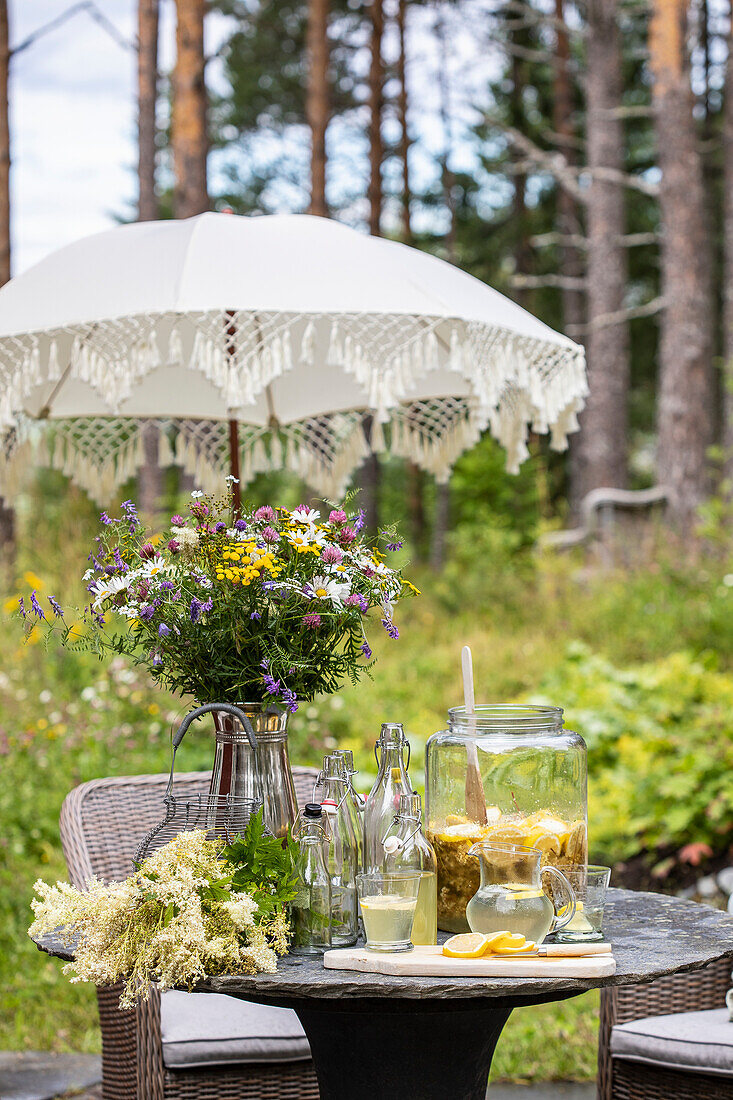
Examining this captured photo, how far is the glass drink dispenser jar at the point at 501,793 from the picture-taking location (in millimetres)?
1988

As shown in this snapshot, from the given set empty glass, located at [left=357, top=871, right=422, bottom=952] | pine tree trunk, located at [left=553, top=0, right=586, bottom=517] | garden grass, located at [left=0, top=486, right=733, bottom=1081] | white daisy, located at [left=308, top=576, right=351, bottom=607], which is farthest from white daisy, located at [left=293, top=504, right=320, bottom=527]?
pine tree trunk, located at [left=553, top=0, right=586, bottom=517]

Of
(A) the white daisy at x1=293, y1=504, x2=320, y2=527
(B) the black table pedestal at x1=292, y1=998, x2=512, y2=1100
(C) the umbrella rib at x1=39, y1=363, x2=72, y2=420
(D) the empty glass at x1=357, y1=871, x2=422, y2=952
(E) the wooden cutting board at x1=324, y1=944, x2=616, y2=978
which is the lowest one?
(B) the black table pedestal at x1=292, y1=998, x2=512, y2=1100

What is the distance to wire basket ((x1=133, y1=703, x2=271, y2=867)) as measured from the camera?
77.0 inches

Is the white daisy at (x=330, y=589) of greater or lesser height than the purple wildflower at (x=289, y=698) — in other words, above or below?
above

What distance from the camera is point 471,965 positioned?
1.77 meters

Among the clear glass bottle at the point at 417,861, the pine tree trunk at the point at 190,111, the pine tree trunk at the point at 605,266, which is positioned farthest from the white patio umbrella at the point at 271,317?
the pine tree trunk at the point at 605,266

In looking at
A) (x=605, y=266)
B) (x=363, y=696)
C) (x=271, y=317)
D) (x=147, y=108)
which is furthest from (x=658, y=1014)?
(x=147, y=108)

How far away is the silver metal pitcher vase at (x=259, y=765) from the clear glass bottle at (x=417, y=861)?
23 cm

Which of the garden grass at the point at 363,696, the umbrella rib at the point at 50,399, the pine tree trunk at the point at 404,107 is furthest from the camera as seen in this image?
the pine tree trunk at the point at 404,107

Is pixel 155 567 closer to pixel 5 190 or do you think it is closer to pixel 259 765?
pixel 259 765

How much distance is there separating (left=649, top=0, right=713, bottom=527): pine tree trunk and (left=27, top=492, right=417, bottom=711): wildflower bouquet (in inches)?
264

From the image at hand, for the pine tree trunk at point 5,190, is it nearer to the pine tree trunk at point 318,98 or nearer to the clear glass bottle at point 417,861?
the pine tree trunk at point 318,98

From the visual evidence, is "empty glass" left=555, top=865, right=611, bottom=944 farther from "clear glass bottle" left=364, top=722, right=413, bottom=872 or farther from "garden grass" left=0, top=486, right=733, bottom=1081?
"garden grass" left=0, top=486, right=733, bottom=1081

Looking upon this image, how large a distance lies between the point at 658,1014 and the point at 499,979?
1165mm
